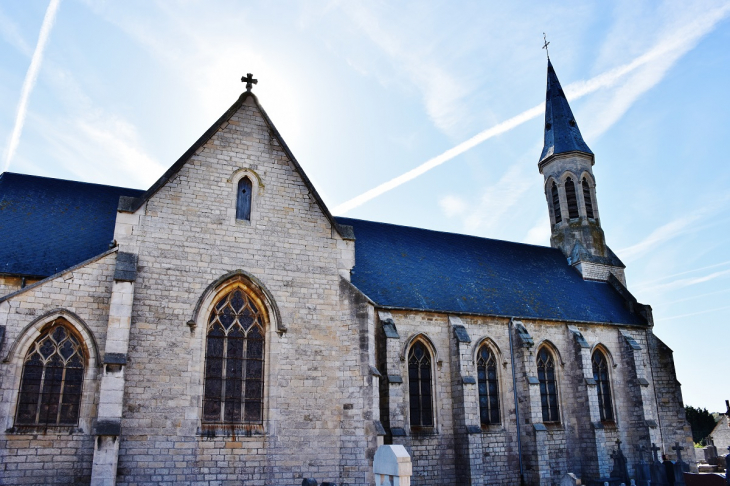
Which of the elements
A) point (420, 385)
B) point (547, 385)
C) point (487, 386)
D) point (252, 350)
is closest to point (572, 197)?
point (547, 385)

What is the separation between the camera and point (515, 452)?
63.7 feet

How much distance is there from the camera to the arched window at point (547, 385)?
2122 cm

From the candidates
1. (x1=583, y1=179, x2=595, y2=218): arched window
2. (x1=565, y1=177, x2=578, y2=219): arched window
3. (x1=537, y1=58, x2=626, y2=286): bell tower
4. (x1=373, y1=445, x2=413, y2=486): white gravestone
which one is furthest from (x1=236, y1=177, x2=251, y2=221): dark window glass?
(x1=583, y1=179, x2=595, y2=218): arched window

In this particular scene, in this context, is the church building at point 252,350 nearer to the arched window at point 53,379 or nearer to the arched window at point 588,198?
the arched window at point 53,379

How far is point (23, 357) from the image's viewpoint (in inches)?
490

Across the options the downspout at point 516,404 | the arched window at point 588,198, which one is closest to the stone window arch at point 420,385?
the downspout at point 516,404

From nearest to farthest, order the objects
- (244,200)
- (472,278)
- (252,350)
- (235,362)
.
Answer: (235,362) → (252,350) → (244,200) → (472,278)

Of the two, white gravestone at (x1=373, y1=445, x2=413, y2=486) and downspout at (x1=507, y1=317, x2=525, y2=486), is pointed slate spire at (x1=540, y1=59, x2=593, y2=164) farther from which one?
white gravestone at (x1=373, y1=445, x2=413, y2=486)

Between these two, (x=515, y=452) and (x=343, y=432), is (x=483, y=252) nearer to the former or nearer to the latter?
(x=515, y=452)

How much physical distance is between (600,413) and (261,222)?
1656 centimetres

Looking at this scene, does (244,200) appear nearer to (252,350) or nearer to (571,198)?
(252,350)

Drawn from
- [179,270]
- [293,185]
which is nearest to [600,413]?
[293,185]

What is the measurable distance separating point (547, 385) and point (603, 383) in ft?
10.4

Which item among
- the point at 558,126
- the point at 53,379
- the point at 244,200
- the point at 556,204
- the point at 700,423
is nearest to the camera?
the point at 53,379
